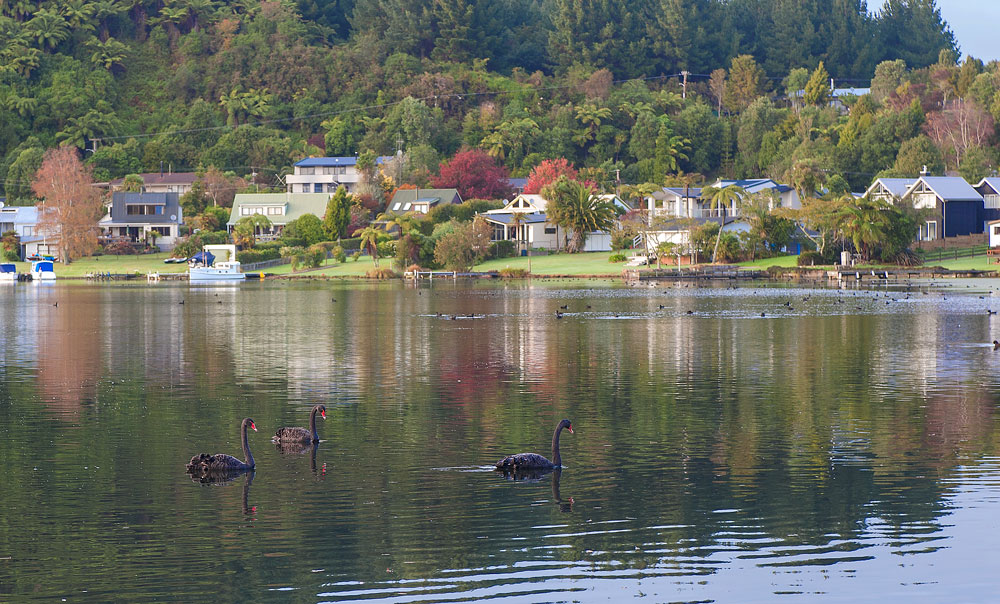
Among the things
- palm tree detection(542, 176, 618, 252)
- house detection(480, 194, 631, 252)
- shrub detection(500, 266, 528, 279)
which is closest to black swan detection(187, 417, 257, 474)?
shrub detection(500, 266, 528, 279)

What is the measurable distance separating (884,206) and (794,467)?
92149mm

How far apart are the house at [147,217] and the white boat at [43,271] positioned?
16867mm

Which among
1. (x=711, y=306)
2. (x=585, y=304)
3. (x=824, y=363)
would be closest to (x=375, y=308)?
(x=585, y=304)

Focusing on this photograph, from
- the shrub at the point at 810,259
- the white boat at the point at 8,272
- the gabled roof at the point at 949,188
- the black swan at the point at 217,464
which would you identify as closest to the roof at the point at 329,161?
the white boat at the point at 8,272

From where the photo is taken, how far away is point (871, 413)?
28281 mm

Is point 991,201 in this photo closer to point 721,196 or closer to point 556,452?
point 721,196

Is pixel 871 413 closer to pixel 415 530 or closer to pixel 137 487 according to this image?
pixel 415 530

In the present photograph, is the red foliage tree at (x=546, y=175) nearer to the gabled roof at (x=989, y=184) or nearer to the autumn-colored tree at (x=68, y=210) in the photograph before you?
the gabled roof at (x=989, y=184)

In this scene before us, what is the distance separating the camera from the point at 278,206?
154250 millimetres

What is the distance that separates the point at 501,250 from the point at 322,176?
4762 centimetres

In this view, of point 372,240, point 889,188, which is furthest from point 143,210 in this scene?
point 889,188

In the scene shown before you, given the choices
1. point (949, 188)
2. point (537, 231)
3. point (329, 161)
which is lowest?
point (537, 231)

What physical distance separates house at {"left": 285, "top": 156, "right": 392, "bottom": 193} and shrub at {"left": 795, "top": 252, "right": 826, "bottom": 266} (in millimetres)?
73314

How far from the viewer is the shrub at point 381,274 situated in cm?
12206
